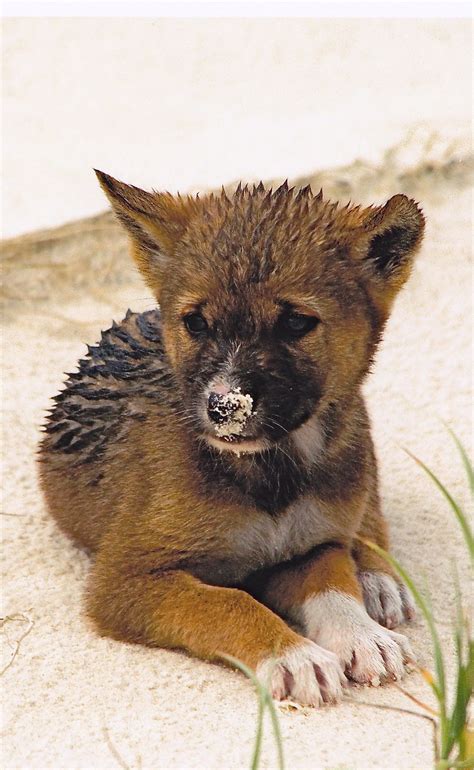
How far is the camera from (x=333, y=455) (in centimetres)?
467

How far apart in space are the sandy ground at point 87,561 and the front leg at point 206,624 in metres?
0.07

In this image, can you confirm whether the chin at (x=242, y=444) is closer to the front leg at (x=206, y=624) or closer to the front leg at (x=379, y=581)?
the front leg at (x=206, y=624)

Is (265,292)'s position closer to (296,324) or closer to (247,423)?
(296,324)

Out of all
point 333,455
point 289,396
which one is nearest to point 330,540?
point 333,455

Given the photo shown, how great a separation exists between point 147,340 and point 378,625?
5.35 ft

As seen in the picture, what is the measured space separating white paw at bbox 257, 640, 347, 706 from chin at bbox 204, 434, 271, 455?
0.71 metres

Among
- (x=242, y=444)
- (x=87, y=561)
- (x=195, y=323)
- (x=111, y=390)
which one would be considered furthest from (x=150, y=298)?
(x=87, y=561)

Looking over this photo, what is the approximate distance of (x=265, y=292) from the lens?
4.09 m

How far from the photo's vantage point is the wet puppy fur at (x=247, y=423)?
4.13 meters

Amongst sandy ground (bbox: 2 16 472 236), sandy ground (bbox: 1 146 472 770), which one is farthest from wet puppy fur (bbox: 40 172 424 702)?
sandy ground (bbox: 2 16 472 236)

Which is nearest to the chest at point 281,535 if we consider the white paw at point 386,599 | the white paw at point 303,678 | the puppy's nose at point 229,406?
the white paw at point 386,599

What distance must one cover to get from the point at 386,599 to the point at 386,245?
1.45 m

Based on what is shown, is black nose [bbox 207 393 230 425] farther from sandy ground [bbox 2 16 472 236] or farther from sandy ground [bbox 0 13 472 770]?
sandy ground [bbox 2 16 472 236]

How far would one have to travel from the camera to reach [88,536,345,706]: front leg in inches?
160
